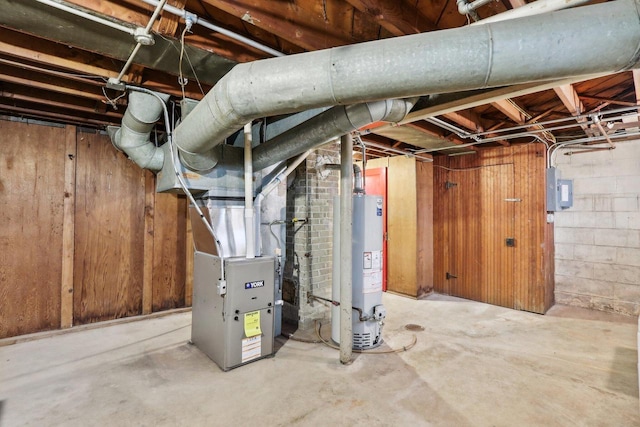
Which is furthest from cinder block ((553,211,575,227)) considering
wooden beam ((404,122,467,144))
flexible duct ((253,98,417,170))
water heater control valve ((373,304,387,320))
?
flexible duct ((253,98,417,170))

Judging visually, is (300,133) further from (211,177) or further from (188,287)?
(188,287)

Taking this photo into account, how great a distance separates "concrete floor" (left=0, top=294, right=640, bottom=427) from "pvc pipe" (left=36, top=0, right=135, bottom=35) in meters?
2.17

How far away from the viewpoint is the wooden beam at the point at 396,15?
149 centimetres

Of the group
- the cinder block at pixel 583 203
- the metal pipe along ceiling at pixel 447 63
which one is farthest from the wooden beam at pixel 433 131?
the metal pipe along ceiling at pixel 447 63

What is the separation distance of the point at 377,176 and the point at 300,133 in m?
3.09

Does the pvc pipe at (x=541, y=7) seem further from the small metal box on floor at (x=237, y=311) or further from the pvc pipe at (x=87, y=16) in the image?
the small metal box on floor at (x=237, y=311)

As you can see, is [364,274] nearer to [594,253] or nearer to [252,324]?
[252,324]

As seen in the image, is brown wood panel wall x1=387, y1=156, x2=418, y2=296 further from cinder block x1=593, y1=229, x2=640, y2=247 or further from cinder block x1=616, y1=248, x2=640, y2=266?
cinder block x1=616, y1=248, x2=640, y2=266

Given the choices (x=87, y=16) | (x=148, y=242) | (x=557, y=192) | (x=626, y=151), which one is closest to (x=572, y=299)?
(x=557, y=192)

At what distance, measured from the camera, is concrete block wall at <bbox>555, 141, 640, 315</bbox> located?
3732 millimetres

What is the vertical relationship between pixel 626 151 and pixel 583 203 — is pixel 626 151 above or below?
above

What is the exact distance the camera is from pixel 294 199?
338cm

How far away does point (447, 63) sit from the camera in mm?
1227

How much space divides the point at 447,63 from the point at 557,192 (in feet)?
11.8
